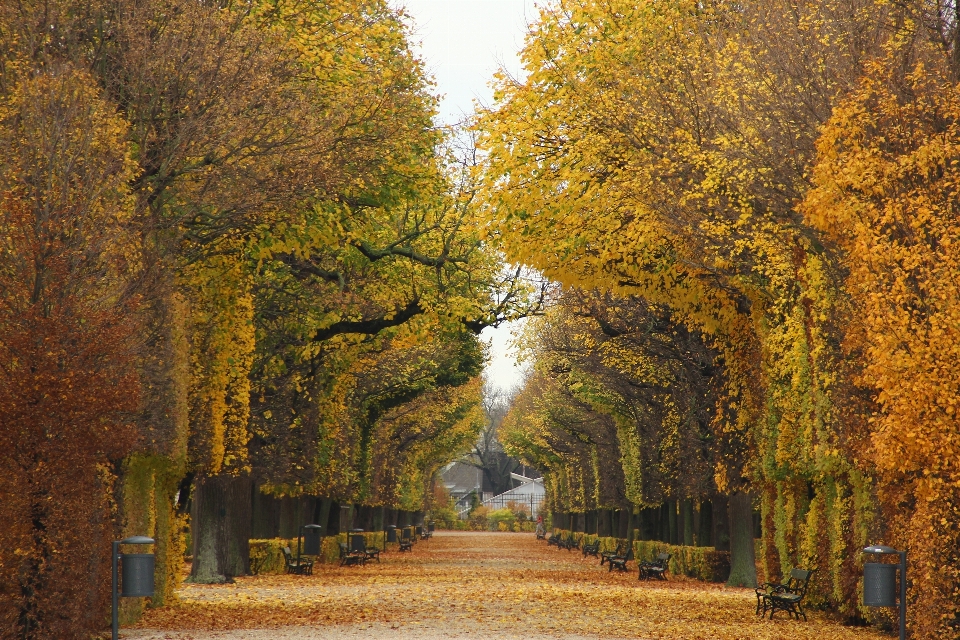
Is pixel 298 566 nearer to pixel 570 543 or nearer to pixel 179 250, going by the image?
pixel 179 250

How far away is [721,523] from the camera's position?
34.3 metres

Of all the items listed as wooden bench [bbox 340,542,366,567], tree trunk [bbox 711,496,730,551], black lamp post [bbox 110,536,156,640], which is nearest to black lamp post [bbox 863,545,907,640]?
Result: black lamp post [bbox 110,536,156,640]

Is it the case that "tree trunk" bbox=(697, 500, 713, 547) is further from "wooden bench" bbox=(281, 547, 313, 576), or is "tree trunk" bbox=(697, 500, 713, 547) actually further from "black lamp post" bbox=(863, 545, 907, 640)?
"black lamp post" bbox=(863, 545, 907, 640)

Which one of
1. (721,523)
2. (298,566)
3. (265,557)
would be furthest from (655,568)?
(265,557)

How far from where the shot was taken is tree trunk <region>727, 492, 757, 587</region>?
3028 centimetres

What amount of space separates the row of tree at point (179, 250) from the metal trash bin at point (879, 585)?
27.1 ft

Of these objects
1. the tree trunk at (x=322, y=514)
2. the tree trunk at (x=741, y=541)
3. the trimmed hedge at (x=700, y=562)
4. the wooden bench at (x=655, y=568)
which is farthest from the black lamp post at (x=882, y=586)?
the tree trunk at (x=322, y=514)

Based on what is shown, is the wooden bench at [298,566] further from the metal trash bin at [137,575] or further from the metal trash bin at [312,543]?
the metal trash bin at [137,575]

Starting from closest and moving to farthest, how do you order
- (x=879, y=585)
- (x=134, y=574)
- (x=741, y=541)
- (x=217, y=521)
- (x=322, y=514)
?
(x=879, y=585) → (x=134, y=574) → (x=217, y=521) → (x=741, y=541) → (x=322, y=514)

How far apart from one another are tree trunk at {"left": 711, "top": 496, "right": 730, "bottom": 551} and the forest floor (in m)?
1.35

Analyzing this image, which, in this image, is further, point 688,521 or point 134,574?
point 688,521

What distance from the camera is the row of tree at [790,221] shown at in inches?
550

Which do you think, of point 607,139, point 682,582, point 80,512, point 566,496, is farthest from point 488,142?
point 566,496

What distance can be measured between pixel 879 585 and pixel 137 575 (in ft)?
27.0
